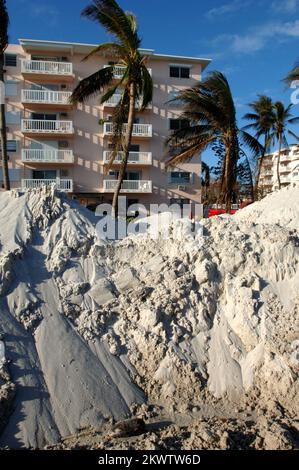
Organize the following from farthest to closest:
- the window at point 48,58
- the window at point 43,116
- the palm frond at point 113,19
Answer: the window at point 43,116
the window at point 48,58
the palm frond at point 113,19

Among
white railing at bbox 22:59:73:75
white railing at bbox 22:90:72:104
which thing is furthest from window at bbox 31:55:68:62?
white railing at bbox 22:90:72:104

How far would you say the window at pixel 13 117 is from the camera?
26.2m

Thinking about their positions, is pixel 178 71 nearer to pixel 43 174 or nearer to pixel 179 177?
pixel 179 177

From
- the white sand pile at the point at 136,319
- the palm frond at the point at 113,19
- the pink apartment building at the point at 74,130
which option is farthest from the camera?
the pink apartment building at the point at 74,130

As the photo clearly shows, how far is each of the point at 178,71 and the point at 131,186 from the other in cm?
989

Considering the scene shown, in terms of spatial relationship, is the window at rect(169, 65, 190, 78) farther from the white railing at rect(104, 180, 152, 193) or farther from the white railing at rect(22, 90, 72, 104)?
the white railing at rect(104, 180, 152, 193)

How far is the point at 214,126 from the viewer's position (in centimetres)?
1593

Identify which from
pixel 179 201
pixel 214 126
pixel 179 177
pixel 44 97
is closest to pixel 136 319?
pixel 214 126

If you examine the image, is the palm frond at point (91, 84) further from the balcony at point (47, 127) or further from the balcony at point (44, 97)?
the balcony at point (44, 97)

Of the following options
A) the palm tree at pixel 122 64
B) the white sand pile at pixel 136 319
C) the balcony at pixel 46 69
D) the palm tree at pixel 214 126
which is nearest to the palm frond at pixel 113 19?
the palm tree at pixel 122 64

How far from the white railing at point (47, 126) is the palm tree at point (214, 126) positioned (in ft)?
38.3

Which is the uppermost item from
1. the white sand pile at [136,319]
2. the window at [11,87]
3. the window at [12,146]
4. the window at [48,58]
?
the window at [48,58]

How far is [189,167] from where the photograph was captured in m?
28.4

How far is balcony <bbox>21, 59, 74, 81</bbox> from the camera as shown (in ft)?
84.1
